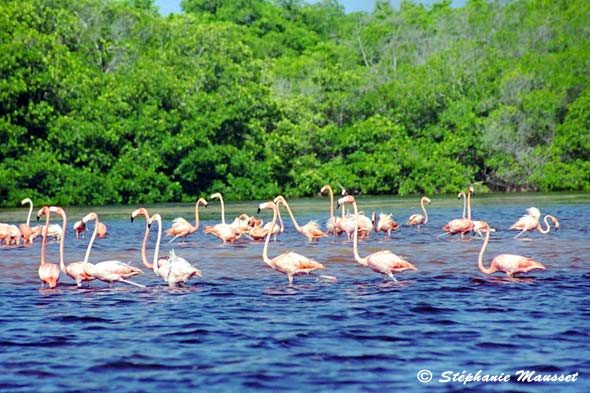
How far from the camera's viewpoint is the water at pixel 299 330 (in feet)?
28.4

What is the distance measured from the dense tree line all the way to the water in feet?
94.8

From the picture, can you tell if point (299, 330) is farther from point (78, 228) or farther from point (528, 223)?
point (78, 228)

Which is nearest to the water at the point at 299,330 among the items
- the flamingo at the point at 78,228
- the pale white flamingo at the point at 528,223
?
the pale white flamingo at the point at 528,223

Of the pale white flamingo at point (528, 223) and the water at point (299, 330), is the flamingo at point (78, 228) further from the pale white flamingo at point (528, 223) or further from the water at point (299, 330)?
the pale white flamingo at point (528, 223)

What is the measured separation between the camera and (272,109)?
53.2 meters

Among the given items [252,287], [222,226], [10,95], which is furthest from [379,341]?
[10,95]

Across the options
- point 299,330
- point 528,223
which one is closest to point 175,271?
point 299,330

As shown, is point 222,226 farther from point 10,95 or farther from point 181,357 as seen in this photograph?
point 10,95

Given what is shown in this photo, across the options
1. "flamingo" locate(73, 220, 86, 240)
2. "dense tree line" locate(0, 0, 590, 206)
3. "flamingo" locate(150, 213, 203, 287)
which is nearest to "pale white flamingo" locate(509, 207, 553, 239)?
"flamingo" locate(73, 220, 86, 240)

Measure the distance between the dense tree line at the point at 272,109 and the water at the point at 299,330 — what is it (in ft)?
94.8

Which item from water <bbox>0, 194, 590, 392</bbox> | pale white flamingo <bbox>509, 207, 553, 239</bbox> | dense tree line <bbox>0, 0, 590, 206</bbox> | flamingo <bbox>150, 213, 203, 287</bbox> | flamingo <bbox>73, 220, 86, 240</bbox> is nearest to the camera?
water <bbox>0, 194, 590, 392</bbox>

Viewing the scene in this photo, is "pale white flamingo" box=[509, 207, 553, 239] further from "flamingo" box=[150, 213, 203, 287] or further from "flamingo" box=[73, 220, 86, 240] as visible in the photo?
"flamingo" box=[150, 213, 203, 287]

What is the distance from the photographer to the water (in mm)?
8656

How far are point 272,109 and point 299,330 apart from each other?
42916 millimetres
